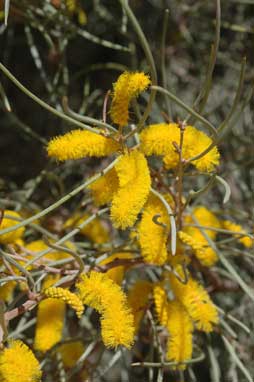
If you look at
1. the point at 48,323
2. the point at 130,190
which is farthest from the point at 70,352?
the point at 130,190

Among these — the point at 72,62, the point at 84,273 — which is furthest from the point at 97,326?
the point at 72,62

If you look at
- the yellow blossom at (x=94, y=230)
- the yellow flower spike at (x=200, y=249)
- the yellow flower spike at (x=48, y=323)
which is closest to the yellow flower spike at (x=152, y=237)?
the yellow flower spike at (x=200, y=249)

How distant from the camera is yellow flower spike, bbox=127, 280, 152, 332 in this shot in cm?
77

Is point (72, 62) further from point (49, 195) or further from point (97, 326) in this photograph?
point (97, 326)

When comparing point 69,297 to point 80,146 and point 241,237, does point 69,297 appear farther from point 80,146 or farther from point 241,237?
point 241,237

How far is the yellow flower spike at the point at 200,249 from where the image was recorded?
71 cm

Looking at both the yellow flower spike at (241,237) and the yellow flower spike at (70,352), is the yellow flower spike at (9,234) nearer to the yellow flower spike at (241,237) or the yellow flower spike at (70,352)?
the yellow flower spike at (70,352)

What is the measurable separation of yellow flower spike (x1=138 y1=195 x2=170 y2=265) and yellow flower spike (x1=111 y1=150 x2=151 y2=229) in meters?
0.06

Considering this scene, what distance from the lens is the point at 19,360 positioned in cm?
59

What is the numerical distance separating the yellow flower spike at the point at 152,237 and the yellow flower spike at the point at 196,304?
0.27 feet

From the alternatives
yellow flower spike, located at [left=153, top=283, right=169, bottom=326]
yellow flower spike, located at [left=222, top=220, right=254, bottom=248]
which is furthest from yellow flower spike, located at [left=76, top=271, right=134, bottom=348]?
yellow flower spike, located at [left=222, top=220, right=254, bottom=248]

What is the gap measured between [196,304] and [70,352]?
8.2 inches

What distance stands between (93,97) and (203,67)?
28 cm

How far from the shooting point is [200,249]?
726mm
